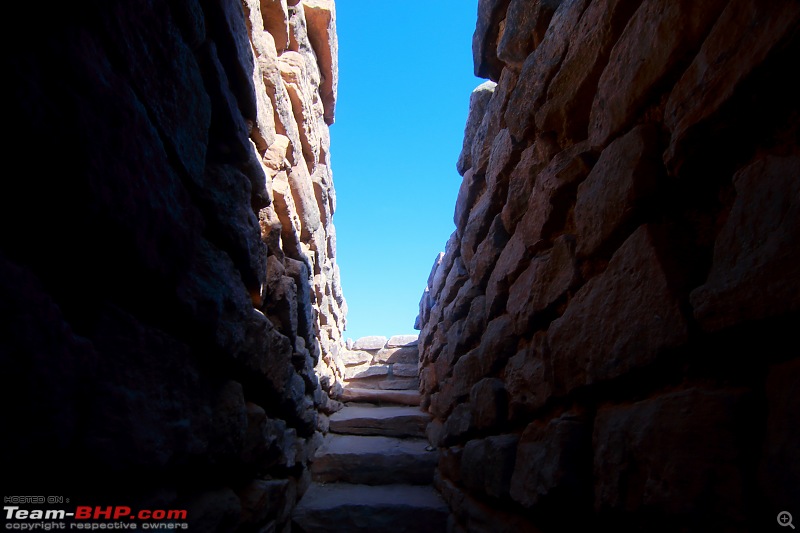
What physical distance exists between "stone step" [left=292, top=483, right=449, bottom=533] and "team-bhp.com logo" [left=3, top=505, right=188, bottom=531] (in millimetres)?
1548

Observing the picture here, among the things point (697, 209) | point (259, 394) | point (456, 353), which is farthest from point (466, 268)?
point (697, 209)

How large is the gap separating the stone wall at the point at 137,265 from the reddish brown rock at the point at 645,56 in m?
1.18

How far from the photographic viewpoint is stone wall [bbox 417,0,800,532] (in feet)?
2.49

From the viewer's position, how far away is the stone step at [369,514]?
242cm

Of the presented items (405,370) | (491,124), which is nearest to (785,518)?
(491,124)

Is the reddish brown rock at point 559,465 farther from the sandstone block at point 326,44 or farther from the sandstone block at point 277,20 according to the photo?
the sandstone block at point 326,44

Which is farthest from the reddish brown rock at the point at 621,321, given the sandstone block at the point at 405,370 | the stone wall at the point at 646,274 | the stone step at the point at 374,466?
the sandstone block at the point at 405,370

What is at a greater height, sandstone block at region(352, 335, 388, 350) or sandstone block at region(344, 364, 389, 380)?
sandstone block at region(352, 335, 388, 350)

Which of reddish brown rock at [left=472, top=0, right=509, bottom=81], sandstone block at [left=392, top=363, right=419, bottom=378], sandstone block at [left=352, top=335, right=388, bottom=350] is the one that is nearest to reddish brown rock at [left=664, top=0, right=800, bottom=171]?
reddish brown rock at [left=472, top=0, right=509, bottom=81]

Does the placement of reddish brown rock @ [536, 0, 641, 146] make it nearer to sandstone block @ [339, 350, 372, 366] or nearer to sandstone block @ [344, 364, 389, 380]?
sandstone block @ [344, 364, 389, 380]

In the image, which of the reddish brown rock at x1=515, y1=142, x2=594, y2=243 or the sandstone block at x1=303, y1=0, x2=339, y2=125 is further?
the sandstone block at x1=303, y1=0, x2=339, y2=125

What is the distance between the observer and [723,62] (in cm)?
86

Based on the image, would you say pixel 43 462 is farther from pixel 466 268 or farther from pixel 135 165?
pixel 466 268

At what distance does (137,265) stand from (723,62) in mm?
1263
